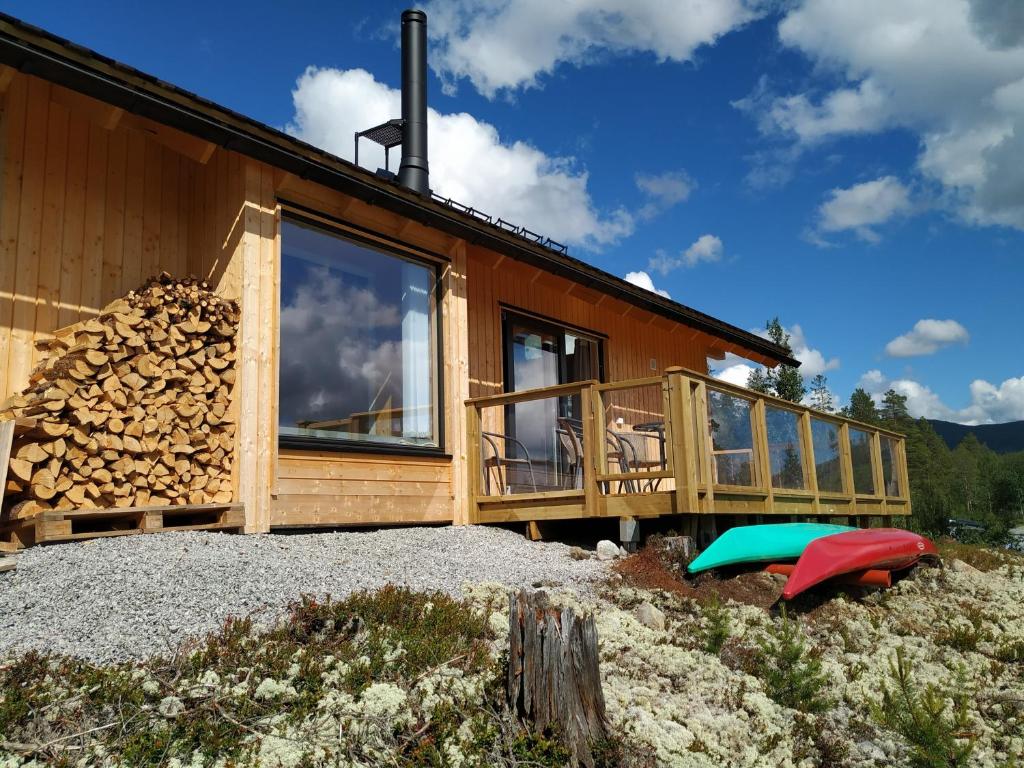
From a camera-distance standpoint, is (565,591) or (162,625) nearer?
(162,625)

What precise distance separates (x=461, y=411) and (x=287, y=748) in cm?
537

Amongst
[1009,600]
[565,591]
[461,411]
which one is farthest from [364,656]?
[1009,600]

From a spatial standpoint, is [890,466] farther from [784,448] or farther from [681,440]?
[681,440]

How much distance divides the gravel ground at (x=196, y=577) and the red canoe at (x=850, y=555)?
1.37m

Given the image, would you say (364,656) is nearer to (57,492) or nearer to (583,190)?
(57,492)

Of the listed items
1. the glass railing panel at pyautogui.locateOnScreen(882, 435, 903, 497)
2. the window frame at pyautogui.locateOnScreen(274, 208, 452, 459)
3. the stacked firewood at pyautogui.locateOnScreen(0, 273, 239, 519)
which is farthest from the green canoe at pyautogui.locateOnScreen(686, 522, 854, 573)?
the glass railing panel at pyautogui.locateOnScreen(882, 435, 903, 497)

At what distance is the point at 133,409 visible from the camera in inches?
232

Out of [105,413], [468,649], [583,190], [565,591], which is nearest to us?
[468,649]

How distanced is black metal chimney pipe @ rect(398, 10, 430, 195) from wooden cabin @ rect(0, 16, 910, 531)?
315 centimetres

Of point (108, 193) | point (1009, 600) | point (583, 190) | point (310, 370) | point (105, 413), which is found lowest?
point (1009, 600)

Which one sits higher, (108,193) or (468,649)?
(108,193)

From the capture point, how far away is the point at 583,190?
195 feet

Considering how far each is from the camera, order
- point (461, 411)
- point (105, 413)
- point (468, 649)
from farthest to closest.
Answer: point (461, 411)
point (105, 413)
point (468, 649)

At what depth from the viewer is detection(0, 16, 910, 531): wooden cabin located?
240 inches
